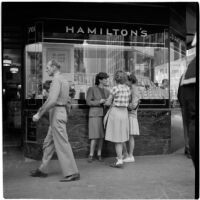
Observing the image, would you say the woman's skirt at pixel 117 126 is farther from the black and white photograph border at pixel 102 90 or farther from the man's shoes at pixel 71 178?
the man's shoes at pixel 71 178

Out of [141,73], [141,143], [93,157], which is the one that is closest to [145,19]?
[141,73]

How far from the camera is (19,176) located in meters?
5.36

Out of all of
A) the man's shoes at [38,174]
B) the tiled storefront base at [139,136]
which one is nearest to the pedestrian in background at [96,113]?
the tiled storefront base at [139,136]

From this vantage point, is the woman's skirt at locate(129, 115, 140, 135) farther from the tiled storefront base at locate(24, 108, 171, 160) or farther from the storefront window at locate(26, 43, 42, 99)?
the storefront window at locate(26, 43, 42, 99)

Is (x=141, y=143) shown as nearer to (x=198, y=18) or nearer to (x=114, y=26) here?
(x=114, y=26)

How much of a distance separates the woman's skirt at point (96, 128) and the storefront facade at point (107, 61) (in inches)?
10.3

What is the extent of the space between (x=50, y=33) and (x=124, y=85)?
1.85 metres

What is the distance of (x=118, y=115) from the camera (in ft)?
19.7

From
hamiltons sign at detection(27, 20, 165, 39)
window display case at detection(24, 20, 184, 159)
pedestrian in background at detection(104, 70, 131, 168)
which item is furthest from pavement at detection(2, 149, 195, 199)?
hamiltons sign at detection(27, 20, 165, 39)

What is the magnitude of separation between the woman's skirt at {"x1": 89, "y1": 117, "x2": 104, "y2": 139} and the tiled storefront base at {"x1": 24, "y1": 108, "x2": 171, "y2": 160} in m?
0.26

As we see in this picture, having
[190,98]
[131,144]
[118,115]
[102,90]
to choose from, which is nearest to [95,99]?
[102,90]

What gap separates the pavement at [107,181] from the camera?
4.46 m

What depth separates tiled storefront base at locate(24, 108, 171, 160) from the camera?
664 centimetres

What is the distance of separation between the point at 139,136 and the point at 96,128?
1011 mm
